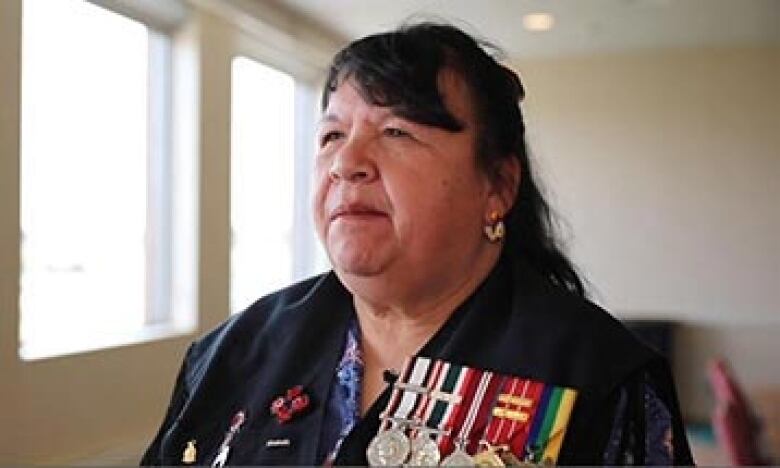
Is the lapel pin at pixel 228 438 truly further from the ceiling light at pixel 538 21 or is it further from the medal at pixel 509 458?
the ceiling light at pixel 538 21

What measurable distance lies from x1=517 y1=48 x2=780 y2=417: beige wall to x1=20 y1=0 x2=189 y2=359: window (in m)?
1.72

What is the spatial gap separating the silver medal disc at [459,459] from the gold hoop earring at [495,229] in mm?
214

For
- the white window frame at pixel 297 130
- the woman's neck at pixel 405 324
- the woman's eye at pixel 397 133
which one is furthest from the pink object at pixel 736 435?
the white window frame at pixel 297 130

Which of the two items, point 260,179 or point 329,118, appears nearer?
point 329,118

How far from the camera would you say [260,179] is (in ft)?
10.6

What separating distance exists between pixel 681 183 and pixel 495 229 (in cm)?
336

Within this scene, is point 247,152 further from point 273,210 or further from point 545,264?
point 545,264

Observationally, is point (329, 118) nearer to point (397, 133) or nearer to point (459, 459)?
point (397, 133)

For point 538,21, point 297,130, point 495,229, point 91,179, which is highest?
point 538,21

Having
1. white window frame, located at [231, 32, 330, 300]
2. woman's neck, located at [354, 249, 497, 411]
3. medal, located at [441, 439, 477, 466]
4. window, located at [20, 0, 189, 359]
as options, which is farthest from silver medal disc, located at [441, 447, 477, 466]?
white window frame, located at [231, 32, 330, 300]

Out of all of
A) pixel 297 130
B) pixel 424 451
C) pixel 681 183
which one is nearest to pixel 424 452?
pixel 424 451

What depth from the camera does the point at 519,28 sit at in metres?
2.99

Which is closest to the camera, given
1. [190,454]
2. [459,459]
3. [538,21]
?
[459,459]

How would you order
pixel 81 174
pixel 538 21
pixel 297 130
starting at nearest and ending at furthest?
pixel 81 174 → pixel 297 130 → pixel 538 21
